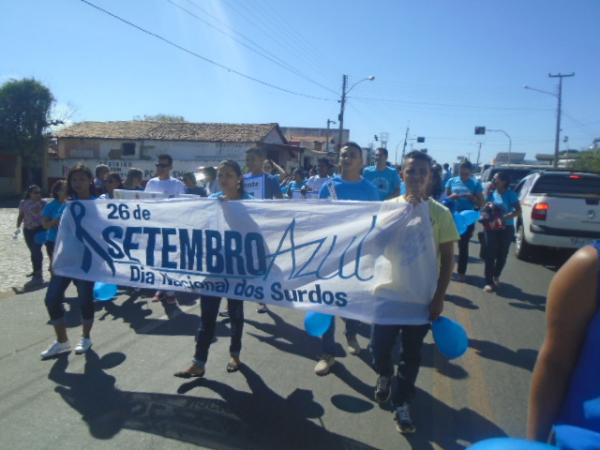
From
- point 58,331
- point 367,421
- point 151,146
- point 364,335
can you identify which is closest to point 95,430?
point 58,331

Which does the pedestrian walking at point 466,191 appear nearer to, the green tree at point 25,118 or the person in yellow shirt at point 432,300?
the person in yellow shirt at point 432,300

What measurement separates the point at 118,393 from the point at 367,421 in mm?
2013

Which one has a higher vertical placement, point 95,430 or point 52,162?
point 52,162

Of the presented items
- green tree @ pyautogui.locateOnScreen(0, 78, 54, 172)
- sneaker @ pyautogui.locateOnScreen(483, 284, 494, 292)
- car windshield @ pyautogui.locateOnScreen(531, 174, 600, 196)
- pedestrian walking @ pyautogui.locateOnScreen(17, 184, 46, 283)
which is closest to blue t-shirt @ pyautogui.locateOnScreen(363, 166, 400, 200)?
sneaker @ pyautogui.locateOnScreen(483, 284, 494, 292)

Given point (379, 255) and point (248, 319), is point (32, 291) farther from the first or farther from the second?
point (379, 255)

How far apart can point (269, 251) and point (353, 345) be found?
1484 mm

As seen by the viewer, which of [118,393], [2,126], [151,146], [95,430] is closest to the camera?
[95,430]

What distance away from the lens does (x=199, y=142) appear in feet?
112

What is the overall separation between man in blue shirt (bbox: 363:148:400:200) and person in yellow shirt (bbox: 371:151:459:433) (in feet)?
11.4

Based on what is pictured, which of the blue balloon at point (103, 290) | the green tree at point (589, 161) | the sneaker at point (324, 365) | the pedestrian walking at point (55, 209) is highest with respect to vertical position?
the green tree at point (589, 161)

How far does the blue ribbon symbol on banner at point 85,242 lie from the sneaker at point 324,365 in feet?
6.95

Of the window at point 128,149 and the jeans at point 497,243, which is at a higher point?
the window at point 128,149

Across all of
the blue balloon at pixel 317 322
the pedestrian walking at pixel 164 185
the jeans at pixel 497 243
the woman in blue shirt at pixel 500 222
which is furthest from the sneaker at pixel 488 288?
the pedestrian walking at pixel 164 185

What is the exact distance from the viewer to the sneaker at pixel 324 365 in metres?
4.07
